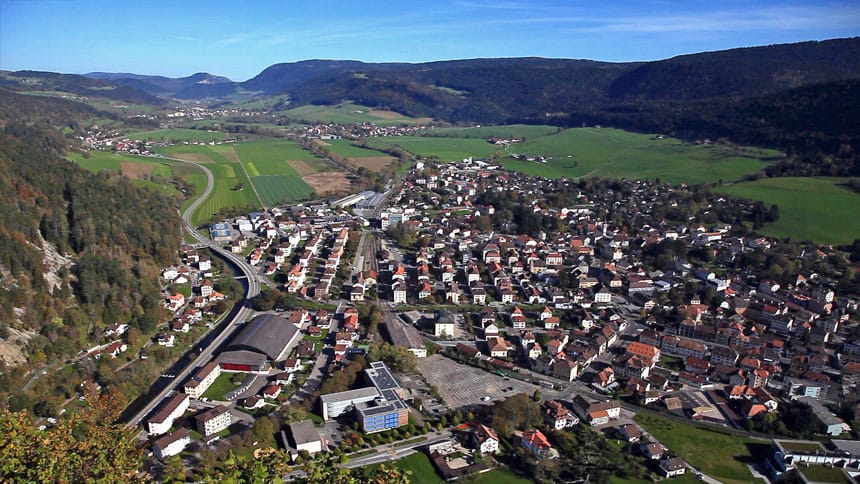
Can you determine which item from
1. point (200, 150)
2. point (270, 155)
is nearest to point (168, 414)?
point (270, 155)

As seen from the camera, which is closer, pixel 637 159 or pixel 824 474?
pixel 824 474

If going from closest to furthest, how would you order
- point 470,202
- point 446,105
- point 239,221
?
point 239,221
point 470,202
point 446,105

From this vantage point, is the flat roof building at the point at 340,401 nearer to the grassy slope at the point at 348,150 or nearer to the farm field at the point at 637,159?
the farm field at the point at 637,159

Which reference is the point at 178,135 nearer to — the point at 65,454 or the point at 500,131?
the point at 500,131

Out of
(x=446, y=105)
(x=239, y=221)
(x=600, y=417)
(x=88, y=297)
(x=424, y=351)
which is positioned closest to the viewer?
(x=600, y=417)

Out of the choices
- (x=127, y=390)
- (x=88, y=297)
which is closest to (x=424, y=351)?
(x=127, y=390)

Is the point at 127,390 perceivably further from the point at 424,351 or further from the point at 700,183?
the point at 700,183
